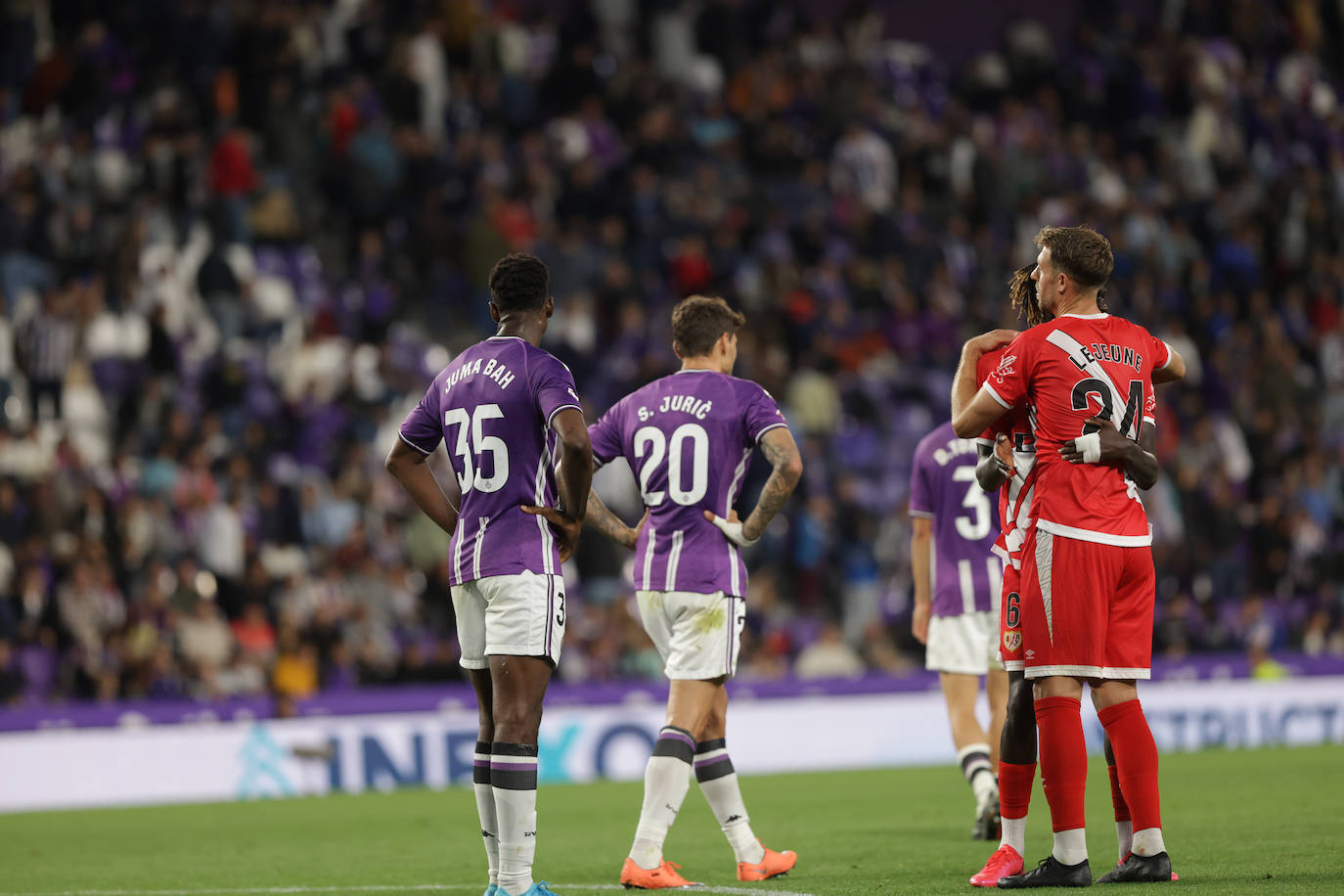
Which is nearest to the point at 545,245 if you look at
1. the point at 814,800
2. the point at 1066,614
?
the point at 814,800

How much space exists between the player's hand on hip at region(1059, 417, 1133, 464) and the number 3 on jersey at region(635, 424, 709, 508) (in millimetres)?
1826

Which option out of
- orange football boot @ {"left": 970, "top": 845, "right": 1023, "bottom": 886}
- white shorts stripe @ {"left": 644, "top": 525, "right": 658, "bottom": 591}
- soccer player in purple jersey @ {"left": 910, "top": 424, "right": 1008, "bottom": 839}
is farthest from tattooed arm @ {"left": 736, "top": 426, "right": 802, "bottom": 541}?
soccer player in purple jersey @ {"left": 910, "top": 424, "right": 1008, "bottom": 839}

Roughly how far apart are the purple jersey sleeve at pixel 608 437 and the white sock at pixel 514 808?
1991 mm

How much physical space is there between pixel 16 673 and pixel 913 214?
13352 millimetres

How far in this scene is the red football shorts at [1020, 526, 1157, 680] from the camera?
689 centimetres

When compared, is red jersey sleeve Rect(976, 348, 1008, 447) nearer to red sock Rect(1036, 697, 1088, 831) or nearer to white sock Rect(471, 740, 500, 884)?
red sock Rect(1036, 697, 1088, 831)

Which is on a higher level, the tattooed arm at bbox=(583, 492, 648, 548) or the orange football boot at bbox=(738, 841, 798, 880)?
the tattooed arm at bbox=(583, 492, 648, 548)

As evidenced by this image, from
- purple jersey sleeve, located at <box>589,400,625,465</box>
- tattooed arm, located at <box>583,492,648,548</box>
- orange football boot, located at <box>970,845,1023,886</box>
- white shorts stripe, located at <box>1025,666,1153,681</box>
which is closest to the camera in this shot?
white shorts stripe, located at <box>1025,666,1153,681</box>

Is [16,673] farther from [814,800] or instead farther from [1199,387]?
[1199,387]

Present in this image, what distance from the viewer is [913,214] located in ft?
79.2

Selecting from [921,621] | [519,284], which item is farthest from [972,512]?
[519,284]

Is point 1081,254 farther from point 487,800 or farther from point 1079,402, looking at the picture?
point 487,800

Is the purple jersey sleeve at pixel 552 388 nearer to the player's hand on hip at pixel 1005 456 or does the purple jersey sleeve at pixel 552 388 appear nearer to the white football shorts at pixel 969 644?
the player's hand on hip at pixel 1005 456

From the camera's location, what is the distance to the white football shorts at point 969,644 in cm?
1036
